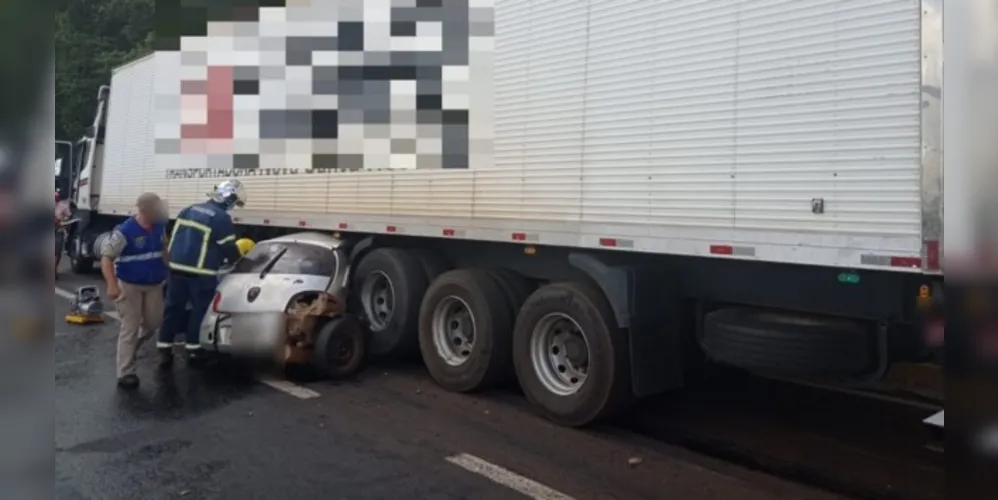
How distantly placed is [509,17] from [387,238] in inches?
113

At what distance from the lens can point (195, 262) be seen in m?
8.08

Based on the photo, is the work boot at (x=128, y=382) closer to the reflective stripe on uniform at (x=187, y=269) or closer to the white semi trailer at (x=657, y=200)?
the reflective stripe on uniform at (x=187, y=269)

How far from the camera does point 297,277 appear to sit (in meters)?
7.97

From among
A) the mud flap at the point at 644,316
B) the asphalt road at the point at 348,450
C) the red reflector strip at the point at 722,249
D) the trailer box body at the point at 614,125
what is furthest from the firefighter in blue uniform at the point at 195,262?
the red reflector strip at the point at 722,249

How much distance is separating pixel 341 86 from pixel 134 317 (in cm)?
289

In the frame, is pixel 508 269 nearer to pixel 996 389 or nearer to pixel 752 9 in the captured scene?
pixel 752 9

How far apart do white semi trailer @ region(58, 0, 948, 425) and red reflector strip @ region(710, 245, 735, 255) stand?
23mm

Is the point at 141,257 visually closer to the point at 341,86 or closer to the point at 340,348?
the point at 340,348

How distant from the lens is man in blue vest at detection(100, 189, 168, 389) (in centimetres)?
734

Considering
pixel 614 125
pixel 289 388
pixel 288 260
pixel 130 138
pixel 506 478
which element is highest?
pixel 130 138

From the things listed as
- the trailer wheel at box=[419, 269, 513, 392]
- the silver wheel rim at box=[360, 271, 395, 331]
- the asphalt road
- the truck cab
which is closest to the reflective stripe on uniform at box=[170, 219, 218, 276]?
the asphalt road

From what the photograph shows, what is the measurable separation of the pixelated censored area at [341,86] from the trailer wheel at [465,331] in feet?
3.36

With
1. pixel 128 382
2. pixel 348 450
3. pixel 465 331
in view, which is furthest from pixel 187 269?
pixel 348 450

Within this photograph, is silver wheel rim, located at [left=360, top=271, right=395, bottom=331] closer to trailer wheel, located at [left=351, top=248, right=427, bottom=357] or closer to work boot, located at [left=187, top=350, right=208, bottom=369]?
trailer wheel, located at [left=351, top=248, right=427, bottom=357]
